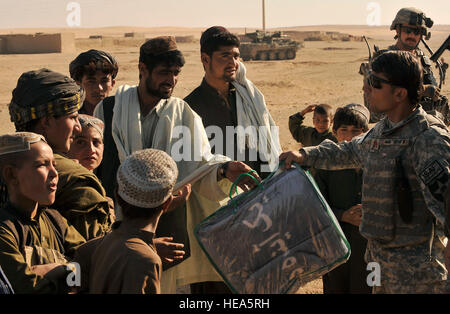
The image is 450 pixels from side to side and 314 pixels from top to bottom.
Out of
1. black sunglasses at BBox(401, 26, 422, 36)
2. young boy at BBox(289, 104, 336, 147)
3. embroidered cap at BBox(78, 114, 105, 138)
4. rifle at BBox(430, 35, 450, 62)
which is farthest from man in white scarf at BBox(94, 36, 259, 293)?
rifle at BBox(430, 35, 450, 62)

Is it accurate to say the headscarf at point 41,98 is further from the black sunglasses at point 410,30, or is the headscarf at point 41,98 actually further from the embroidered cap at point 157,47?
the black sunglasses at point 410,30

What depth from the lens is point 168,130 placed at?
13.1 feet

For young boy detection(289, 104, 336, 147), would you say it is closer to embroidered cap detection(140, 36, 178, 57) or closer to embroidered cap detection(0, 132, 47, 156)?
embroidered cap detection(140, 36, 178, 57)

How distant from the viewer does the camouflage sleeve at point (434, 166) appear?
2918 millimetres

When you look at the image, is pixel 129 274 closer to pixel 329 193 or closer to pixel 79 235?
pixel 79 235

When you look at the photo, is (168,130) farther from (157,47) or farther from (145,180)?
(145,180)

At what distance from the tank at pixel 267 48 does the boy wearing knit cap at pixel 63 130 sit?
32231mm

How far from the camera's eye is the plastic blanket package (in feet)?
8.77

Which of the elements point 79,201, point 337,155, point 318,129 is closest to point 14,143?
point 79,201

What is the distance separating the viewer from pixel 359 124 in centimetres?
478

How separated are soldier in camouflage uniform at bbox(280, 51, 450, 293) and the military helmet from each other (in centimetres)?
350

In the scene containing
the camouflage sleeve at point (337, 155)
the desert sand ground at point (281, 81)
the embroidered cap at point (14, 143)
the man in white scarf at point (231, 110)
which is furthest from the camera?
the desert sand ground at point (281, 81)

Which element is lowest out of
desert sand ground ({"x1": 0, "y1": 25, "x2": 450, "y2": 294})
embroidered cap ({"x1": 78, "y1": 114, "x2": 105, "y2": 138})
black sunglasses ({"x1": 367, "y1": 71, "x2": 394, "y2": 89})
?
desert sand ground ({"x1": 0, "y1": 25, "x2": 450, "y2": 294})

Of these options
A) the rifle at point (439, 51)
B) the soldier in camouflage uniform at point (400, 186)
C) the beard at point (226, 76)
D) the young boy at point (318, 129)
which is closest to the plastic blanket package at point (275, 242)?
the soldier in camouflage uniform at point (400, 186)
